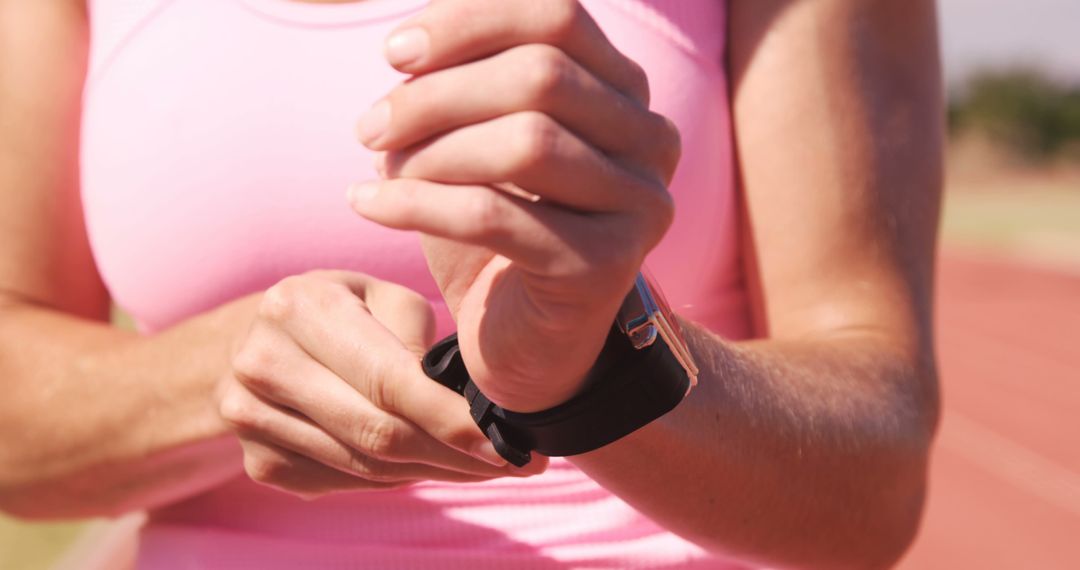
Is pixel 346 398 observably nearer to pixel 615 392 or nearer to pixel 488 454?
pixel 488 454

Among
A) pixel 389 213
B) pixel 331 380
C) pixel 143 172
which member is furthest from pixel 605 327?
pixel 143 172

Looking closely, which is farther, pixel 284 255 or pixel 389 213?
pixel 284 255

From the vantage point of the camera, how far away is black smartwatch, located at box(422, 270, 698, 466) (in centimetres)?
81

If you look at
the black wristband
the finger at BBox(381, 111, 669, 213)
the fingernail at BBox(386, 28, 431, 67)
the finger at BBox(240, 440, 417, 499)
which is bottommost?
the finger at BBox(240, 440, 417, 499)

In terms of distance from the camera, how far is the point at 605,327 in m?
0.75

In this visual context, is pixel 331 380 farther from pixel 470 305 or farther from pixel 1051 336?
pixel 1051 336

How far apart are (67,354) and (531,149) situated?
0.93 m

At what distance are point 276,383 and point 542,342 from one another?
1.12ft

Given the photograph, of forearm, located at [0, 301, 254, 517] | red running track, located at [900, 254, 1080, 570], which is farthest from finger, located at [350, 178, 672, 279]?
red running track, located at [900, 254, 1080, 570]

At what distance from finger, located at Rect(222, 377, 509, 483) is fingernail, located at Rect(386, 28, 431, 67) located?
16.4 inches

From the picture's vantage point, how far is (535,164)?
64 centimetres

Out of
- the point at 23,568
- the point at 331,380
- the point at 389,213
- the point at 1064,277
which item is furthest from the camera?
the point at 1064,277

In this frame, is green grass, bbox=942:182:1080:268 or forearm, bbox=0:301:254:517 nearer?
forearm, bbox=0:301:254:517

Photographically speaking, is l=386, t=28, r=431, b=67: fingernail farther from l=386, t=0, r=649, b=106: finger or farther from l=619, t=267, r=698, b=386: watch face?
l=619, t=267, r=698, b=386: watch face
